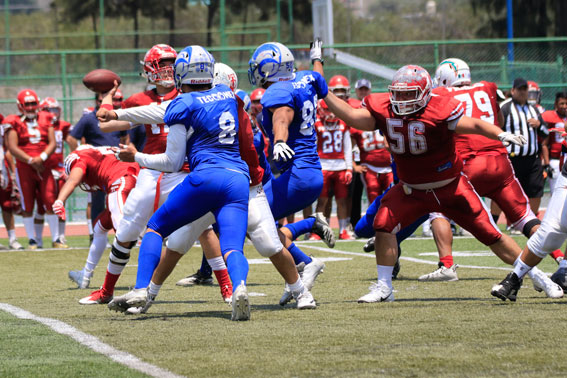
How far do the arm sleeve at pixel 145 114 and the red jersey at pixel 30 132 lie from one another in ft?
23.6

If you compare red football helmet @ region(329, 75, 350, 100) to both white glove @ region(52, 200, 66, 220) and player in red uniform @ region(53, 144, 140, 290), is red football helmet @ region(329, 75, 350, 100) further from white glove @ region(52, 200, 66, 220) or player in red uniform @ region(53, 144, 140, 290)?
white glove @ region(52, 200, 66, 220)

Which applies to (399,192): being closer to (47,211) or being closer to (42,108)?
(47,211)

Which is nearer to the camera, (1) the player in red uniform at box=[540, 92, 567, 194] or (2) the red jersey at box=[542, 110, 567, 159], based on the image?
(1) the player in red uniform at box=[540, 92, 567, 194]

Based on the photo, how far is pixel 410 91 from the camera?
6312 mm

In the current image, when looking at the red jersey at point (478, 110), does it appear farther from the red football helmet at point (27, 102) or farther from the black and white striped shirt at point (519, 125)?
the red football helmet at point (27, 102)

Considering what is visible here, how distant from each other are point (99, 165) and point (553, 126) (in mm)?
8475

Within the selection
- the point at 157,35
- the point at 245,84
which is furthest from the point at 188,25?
the point at 245,84

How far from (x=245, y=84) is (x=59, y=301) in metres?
14.1

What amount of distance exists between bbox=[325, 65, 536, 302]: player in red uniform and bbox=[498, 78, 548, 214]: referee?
6.73m

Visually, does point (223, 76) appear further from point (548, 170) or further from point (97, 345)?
point (548, 170)

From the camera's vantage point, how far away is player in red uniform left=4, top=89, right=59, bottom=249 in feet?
42.9

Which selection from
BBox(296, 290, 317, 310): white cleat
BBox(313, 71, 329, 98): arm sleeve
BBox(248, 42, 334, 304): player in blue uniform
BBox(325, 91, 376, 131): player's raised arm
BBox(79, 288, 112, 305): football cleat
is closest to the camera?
BBox(296, 290, 317, 310): white cleat

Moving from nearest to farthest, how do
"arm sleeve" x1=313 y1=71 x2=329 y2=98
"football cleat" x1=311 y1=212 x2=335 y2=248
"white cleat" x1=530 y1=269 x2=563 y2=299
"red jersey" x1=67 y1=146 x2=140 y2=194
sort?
"white cleat" x1=530 y1=269 x2=563 y2=299
"arm sleeve" x1=313 y1=71 x2=329 y2=98
"football cleat" x1=311 y1=212 x2=335 y2=248
"red jersey" x1=67 y1=146 x2=140 y2=194

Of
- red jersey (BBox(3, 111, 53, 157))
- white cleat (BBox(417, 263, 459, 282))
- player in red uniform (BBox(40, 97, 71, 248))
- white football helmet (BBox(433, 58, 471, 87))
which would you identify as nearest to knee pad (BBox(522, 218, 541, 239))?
white cleat (BBox(417, 263, 459, 282))
